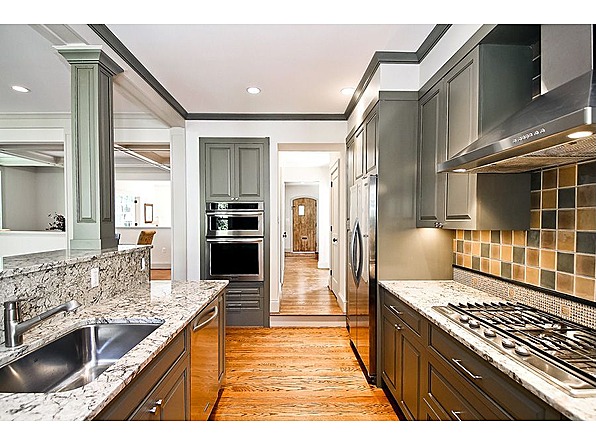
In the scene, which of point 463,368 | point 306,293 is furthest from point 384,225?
point 306,293

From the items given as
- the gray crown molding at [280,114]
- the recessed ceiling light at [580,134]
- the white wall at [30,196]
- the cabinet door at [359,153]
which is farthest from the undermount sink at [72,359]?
the white wall at [30,196]

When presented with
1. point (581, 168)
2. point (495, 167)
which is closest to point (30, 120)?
point (495, 167)

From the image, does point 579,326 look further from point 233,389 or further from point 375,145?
point 233,389

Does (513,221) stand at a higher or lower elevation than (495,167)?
lower

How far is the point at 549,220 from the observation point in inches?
79.0

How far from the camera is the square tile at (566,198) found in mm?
1849

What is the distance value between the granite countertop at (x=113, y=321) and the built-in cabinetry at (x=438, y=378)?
4.19ft

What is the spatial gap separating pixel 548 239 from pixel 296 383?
2.17 m

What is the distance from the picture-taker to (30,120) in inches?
200

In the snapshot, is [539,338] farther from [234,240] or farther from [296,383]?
[234,240]

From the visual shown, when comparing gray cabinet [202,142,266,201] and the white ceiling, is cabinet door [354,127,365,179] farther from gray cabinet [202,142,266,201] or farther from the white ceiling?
Result: gray cabinet [202,142,266,201]

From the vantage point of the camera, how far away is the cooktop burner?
1.19 metres

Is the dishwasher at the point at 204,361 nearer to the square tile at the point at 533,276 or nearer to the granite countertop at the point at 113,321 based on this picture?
the granite countertop at the point at 113,321
